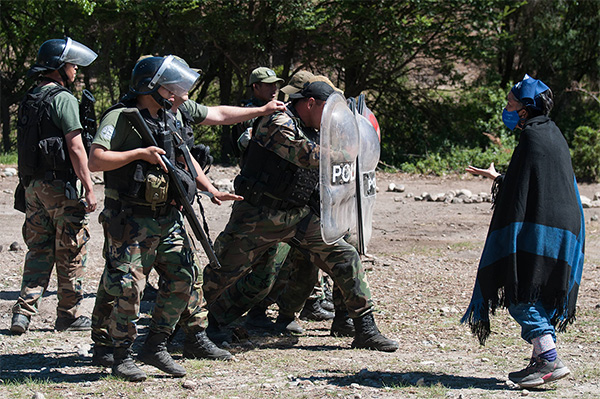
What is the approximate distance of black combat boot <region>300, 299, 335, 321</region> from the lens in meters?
6.25

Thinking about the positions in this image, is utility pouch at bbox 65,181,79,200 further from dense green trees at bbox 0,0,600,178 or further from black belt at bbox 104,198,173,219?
dense green trees at bbox 0,0,600,178

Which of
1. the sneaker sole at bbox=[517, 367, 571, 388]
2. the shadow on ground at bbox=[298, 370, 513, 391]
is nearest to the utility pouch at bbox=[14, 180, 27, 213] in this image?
the shadow on ground at bbox=[298, 370, 513, 391]

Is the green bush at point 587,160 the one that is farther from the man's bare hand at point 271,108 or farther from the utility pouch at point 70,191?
the utility pouch at point 70,191

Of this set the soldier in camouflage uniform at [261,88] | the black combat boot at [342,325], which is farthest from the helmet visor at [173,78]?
the black combat boot at [342,325]

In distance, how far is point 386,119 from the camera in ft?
57.9

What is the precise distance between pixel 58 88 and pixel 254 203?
5.62ft

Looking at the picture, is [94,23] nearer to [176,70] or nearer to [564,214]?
[176,70]

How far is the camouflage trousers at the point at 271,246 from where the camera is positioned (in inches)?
198

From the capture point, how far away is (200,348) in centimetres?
484

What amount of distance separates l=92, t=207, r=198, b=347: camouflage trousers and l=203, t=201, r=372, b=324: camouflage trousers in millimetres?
536

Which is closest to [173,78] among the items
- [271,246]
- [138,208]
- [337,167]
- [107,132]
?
[107,132]

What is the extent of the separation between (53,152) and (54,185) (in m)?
0.24

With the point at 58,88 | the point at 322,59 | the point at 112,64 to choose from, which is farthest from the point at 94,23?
the point at 58,88

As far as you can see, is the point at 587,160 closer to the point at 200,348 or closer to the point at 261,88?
the point at 261,88
